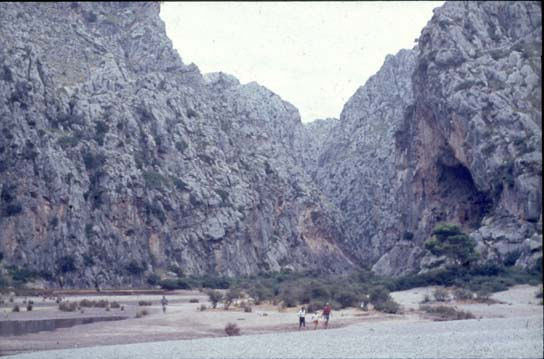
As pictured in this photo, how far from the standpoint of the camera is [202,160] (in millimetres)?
111250

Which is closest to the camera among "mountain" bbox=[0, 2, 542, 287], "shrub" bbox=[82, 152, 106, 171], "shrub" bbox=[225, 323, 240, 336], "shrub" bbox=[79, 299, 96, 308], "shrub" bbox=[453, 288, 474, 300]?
"shrub" bbox=[225, 323, 240, 336]

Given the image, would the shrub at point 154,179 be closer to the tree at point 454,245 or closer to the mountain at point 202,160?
the mountain at point 202,160

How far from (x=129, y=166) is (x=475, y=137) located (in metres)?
42.3

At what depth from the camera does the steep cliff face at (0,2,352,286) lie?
3324 inches

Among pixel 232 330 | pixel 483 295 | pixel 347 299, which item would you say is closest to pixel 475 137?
pixel 483 295

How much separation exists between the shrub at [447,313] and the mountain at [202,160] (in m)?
22.5

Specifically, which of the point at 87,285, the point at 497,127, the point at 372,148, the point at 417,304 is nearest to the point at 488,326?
the point at 417,304

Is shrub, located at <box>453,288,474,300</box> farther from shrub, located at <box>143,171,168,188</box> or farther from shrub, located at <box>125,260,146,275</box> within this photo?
shrub, located at <box>143,171,168,188</box>

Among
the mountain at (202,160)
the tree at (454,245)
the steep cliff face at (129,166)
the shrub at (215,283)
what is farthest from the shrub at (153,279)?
the tree at (454,245)

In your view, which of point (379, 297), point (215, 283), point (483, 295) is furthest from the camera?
point (215, 283)

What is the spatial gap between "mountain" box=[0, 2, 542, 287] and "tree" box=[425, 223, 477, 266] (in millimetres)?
2719

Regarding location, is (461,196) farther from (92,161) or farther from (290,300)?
(92,161)

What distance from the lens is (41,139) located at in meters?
87.4

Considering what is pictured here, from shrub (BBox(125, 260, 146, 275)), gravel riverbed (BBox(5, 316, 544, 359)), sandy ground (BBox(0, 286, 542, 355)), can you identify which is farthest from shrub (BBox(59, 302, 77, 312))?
shrub (BBox(125, 260, 146, 275))
